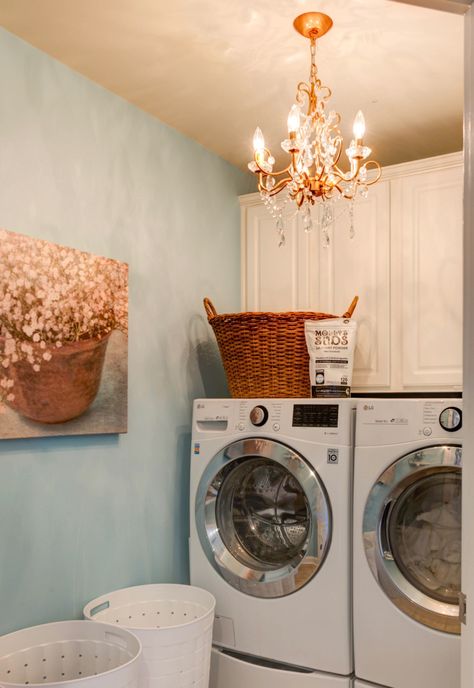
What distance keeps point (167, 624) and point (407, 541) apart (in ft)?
3.11

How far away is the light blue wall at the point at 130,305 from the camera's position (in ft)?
6.68

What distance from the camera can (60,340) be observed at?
Answer: 2139 mm

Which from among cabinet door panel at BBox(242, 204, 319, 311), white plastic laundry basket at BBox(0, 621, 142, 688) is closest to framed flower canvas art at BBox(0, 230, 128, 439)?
white plastic laundry basket at BBox(0, 621, 142, 688)

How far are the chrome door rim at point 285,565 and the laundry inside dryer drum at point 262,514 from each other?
0.13 feet

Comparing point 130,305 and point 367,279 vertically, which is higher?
point 367,279

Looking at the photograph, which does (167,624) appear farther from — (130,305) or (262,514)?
(130,305)

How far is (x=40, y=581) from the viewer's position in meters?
2.04

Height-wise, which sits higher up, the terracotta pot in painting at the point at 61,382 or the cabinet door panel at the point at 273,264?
the cabinet door panel at the point at 273,264

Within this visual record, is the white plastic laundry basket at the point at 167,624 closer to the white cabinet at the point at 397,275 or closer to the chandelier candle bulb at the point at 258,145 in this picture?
the white cabinet at the point at 397,275

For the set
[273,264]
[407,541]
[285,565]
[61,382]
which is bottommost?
[285,565]

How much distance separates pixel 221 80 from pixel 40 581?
1812 mm

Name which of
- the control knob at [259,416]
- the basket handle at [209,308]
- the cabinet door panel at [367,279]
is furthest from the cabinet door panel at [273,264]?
the control knob at [259,416]

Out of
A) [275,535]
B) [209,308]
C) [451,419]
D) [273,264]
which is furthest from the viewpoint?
[273,264]

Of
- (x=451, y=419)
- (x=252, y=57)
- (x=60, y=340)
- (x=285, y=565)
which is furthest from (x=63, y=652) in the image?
(x=252, y=57)
